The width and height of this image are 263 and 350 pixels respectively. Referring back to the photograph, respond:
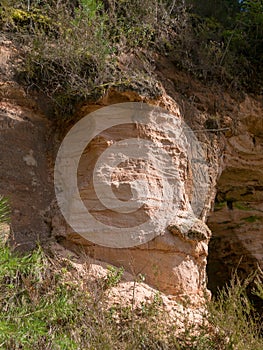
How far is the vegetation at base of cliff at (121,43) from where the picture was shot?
191 inches

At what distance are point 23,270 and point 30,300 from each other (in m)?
0.22

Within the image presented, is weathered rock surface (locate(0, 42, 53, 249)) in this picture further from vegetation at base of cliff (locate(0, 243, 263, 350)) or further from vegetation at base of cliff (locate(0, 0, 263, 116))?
vegetation at base of cliff (locate(0, 243, 263, 350))

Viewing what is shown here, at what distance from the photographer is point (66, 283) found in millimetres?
3844

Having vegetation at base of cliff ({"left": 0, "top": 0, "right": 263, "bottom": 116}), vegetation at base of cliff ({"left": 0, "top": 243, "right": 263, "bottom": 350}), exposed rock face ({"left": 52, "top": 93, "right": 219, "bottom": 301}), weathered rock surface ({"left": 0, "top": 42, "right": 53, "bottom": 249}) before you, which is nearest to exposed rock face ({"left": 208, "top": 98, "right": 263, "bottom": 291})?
vegetation at base of cliff ({"left": 0, "top": 0, "right": 263, "bottom": 116})

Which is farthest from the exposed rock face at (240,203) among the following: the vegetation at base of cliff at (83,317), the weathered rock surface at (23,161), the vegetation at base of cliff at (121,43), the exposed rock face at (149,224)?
the vegetation at base of cliff at (83,317)

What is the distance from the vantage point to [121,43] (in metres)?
5.37

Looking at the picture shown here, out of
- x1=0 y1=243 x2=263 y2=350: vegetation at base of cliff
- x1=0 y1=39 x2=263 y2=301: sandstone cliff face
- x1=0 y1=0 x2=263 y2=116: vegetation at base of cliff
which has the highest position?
x1=0 y1=0 x2=263 y2=116: vegetation at base of cliff

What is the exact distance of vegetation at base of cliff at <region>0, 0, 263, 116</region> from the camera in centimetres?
486

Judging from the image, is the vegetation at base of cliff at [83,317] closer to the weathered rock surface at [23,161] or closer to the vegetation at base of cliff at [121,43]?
the weathered rock surface at [23,161]

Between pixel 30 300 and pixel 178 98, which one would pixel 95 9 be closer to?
pixel 178 98

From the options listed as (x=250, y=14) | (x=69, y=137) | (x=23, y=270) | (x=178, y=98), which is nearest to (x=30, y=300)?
(x=23, y=270)

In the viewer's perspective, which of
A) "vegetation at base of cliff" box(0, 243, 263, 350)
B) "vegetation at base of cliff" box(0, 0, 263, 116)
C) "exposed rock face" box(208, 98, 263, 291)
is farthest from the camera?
"exposed rock face" box(208, 98, 263, 291)


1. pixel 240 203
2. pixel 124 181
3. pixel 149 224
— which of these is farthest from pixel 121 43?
pixel 240 203

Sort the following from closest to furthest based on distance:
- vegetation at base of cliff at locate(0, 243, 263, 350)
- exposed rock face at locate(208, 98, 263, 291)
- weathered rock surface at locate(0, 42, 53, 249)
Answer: vegetation at base of cliff at locate(0, 243, 263, 350) < weathered rock surface at locate(0, 42, 53, 249) < exposed rock face at locate(208, 98, 263, 291)
